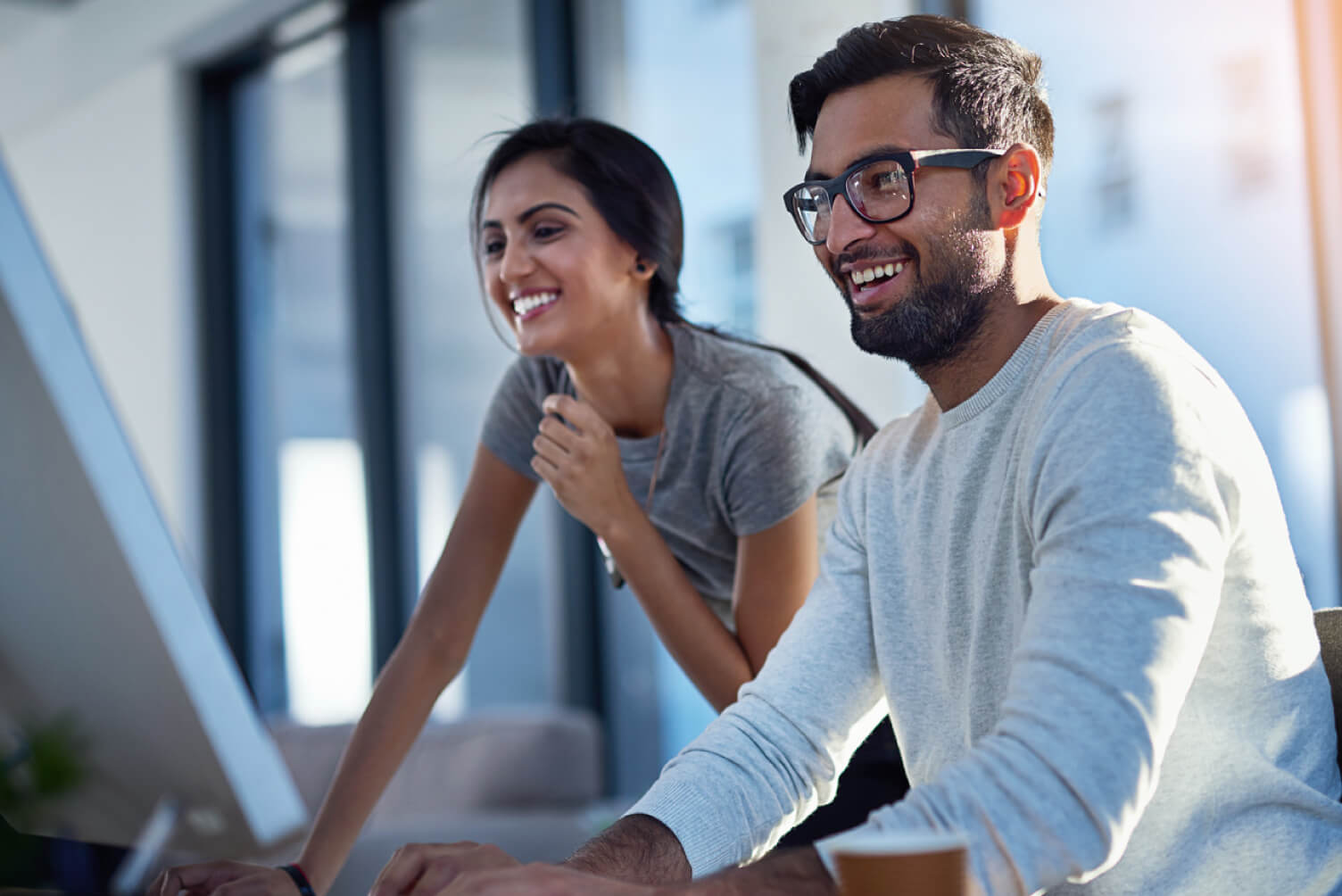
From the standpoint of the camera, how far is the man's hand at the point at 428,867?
896mm

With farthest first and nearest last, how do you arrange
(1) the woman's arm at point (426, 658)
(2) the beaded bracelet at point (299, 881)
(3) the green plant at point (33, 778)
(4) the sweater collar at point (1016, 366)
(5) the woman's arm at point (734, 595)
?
(5) the woman's arm at point (734, 595)
(1) the woman's arm at point (426, 658)
(4) the sweater collar at point (1016, 366)
(2) the beaded bracelet at point (299, 881)
(3) the green plant at point (33, 778)

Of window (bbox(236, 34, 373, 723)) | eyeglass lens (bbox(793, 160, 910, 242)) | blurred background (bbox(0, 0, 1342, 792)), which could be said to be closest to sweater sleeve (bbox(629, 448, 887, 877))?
eyeglass lens (bbox(793, 160, 910, 242))

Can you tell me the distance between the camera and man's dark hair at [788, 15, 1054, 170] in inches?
46.6

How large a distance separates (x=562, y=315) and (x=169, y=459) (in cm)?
432

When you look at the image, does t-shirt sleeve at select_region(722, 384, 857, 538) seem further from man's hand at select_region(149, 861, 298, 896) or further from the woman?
man's hand at select_region(149, 861, 298, 896)

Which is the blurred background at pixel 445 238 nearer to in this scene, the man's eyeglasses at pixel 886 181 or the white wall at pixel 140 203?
the white wall at pixel 140 203

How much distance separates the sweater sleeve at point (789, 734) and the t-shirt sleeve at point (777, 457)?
8.7 inches

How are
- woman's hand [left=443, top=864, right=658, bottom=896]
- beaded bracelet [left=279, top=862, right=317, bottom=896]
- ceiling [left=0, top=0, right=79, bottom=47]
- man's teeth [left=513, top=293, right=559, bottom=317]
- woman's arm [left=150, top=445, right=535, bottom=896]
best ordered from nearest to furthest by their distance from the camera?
1. woman's hand [left=443, top=864, right=658, bottom=896]
2. beaded bracelet [left=279, top=862, right=317, bottom=896]
3. woman's arm [left=150, top=445, right=535, bottom=896]
4. man's teeth [left=513, top=293, right=559, bottom=317]
5. ceiling [left=0, top=0, right=79, bottom=47]

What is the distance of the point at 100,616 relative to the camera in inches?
40.1

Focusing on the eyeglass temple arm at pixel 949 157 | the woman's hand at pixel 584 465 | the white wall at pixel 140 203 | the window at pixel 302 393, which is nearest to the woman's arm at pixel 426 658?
the woman's hand at pixel 584 465

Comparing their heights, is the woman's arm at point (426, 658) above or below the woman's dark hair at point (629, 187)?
below

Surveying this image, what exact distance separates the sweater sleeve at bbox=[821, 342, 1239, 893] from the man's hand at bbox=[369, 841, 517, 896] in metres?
0.24

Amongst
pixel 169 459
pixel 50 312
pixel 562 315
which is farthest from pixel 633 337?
pixel 169 459

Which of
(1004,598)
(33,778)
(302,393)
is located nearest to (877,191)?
(1004,598)
